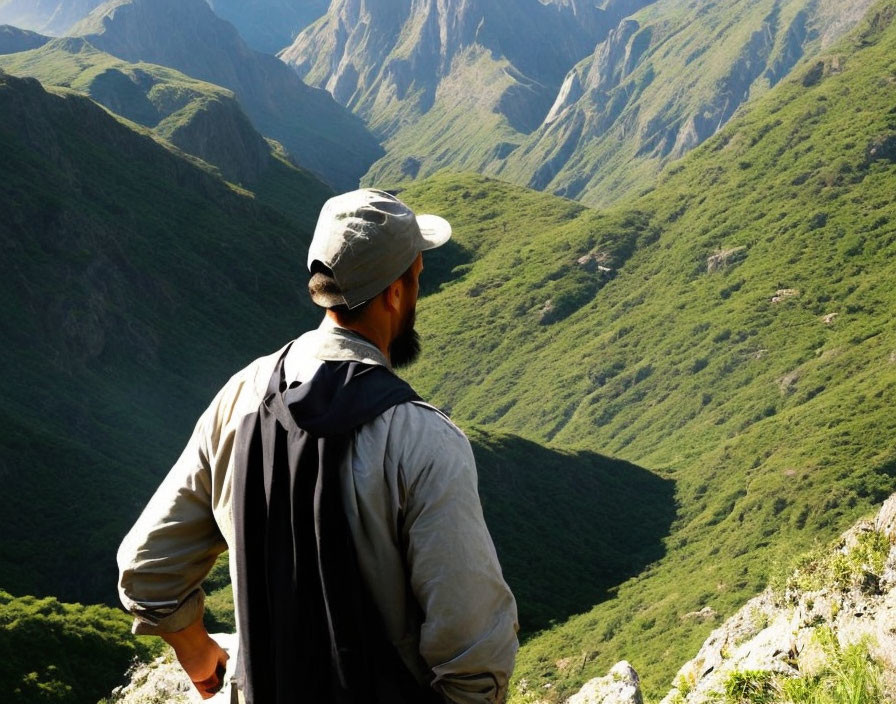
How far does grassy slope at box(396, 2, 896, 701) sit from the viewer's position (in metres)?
40.3

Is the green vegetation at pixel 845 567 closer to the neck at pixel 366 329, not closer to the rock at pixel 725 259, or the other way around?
the neck at pixel 366 329

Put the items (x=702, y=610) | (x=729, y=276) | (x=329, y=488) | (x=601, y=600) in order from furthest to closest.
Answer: (x=729, y=276)
(x=601, y=600)
(x=702, y=610)
(x=329, y=488)

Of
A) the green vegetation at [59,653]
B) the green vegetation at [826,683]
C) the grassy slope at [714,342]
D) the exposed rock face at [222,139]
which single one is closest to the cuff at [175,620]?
the green vegetation at [826,683]

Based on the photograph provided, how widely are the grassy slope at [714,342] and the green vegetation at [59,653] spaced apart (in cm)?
1032

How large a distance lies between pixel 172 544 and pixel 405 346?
4.02ft

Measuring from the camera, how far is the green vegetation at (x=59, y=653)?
1816cm

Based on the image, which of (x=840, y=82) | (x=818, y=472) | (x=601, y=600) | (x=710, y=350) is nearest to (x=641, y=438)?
(x=710, y=350)

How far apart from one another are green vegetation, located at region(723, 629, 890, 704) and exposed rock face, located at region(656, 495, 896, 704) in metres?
0.06

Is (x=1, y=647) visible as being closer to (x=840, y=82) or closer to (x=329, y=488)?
(x=329, y=488)

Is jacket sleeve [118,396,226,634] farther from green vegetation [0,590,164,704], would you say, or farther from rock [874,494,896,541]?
green vegetation [0,590,164,704]

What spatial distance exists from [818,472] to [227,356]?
48.6 meters

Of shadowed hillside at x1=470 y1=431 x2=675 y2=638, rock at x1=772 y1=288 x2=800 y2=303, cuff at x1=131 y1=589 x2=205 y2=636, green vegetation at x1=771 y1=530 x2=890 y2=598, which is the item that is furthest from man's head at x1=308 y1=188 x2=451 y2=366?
rock at x1=772 y1=288 x2=800 y2=303

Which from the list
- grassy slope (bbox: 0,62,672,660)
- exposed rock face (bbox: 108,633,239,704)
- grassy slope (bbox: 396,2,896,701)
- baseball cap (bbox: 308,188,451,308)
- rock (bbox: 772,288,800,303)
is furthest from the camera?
rock (bbox: 772,288,800,303)

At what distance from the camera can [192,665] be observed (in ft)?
14.0
